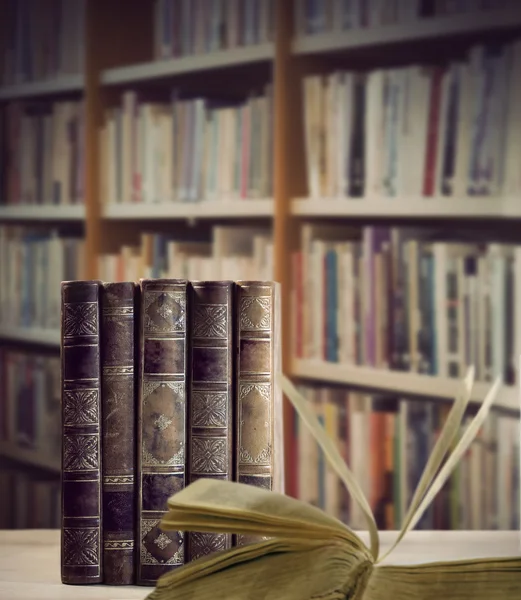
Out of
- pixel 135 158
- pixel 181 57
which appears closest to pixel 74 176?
pixel 135 158

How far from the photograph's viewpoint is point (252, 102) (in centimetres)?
215

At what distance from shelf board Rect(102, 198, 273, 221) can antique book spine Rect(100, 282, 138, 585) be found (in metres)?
1.31

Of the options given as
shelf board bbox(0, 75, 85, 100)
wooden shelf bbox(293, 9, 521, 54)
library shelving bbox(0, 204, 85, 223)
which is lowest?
library shelving bbox(0, 204, 85, 223)

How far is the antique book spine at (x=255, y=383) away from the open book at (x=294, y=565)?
106 millimetres

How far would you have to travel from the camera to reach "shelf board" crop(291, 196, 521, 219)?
5.64 feet

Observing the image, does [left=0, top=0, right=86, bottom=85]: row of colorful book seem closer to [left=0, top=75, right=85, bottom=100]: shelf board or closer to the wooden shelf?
[left=0, top=75, right=85, bottom=100]: shelf board

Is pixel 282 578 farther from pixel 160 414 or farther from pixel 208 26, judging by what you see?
pixel 208 26

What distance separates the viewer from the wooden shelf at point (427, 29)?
180cm

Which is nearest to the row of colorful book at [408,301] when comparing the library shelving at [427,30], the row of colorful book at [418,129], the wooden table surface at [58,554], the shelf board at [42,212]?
the row of colorful book at [418,129]

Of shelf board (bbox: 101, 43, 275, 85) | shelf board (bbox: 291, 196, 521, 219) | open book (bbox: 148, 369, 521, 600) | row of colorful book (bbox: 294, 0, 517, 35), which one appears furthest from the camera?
shelf board (bbox: 101, 43, 275, 85)

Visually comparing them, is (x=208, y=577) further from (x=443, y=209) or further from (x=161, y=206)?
(x=161, y=206)

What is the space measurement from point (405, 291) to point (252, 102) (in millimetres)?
583

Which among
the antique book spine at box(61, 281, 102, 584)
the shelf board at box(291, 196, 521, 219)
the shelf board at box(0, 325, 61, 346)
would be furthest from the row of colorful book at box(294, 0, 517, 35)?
the antique book spine at box(61, 281, 102, 584)

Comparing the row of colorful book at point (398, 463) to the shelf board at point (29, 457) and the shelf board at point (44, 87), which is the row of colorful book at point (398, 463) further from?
the shelf board at point (44, 87)
